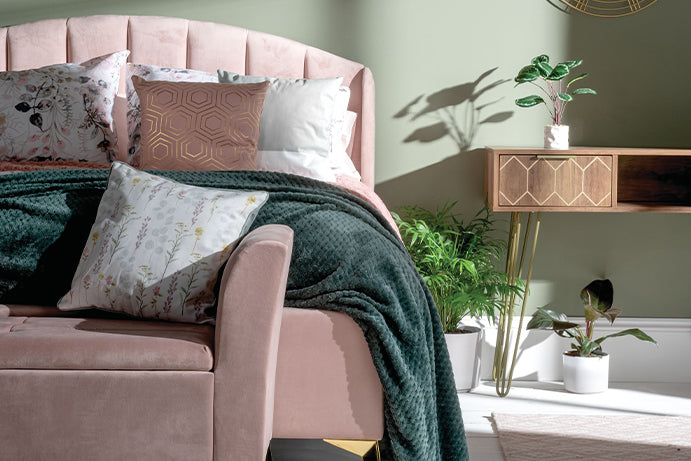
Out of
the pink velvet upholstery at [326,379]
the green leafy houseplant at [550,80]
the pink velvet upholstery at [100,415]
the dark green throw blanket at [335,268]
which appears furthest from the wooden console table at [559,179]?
the pink velvet upholstery at [100,415]

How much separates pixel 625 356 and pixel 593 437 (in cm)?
92

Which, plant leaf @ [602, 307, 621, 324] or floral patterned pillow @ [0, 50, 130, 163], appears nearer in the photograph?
floral patterned pillow @ [0, 50, 130, 163]

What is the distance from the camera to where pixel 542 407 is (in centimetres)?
298

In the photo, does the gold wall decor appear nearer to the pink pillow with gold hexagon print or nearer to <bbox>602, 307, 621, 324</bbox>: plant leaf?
<bbox>602, 307, 621, 324</bbox>: plant leaf

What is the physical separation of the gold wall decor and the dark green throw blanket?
1740 millimetres

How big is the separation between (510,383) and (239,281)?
1905 mm

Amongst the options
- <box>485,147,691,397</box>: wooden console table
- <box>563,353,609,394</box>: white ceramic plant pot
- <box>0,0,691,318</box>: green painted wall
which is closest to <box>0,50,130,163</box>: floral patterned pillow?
<box>0,0,691,318</box>: green painted wall

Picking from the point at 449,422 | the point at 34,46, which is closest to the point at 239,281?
the point at 449,422

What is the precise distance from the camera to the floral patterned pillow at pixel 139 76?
283 centimetres

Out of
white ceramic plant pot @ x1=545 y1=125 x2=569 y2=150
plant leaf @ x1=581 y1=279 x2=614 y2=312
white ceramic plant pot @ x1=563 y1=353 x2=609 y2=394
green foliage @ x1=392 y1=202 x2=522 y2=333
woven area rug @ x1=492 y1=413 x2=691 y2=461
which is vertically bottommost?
woven area rug @ x1=492 y1=413 x2=691 y2=461

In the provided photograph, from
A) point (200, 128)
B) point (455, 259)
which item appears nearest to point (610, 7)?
point (455, 259)

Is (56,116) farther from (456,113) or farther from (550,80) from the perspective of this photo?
(550,80)

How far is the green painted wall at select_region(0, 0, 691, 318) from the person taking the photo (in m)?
3.42

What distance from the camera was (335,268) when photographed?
1.90 metres
